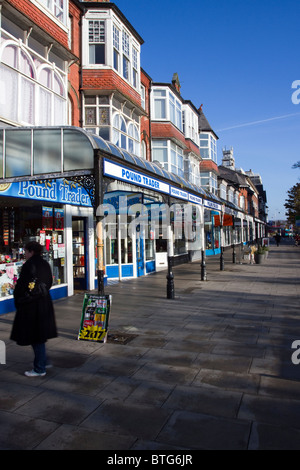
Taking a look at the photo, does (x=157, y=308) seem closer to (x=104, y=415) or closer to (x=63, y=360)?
(x=63, y=360)

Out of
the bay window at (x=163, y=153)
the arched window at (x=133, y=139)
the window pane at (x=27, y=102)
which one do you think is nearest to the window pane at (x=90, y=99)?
the arched window at (x=133, y=139)

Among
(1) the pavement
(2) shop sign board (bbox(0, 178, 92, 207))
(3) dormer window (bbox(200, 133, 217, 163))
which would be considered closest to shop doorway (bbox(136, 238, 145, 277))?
(2) shop sign board (bbox(0, 178, 92, 207))

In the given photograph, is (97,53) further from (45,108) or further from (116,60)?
(45,108)

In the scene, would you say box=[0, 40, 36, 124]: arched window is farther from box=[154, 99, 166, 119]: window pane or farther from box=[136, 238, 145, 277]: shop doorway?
box=[154, 99, 166, 119]: window pane

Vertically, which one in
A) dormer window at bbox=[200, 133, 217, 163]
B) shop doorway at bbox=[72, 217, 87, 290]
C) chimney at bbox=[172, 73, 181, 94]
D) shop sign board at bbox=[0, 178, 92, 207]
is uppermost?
chimney at bbox=[172, 73, 181, 94]

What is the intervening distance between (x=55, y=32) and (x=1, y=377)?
1043cm

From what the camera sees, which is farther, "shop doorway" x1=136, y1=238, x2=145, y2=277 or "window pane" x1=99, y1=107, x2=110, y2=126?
"shop doorway" x1=136, y1=238, x2=145, y2=277

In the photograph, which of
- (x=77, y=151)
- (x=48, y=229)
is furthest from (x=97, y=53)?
(x=77, y=151)

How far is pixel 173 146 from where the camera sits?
73.2ft

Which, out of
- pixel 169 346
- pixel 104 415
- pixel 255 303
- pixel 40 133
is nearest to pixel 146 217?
pixel 255 303

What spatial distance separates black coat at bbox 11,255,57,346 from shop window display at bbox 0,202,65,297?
183 inches

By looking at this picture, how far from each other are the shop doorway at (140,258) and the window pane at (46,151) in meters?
9.39

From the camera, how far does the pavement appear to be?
3.52 m

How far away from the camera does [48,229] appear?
1101 cm
